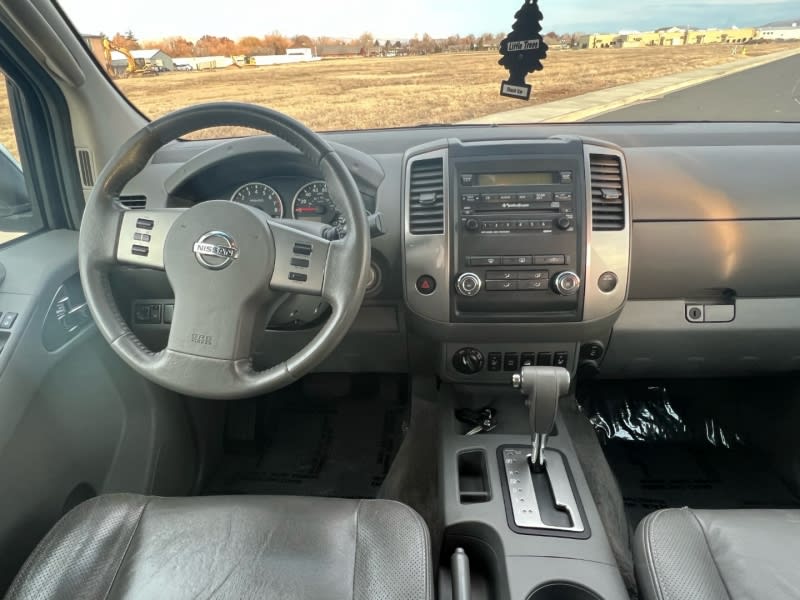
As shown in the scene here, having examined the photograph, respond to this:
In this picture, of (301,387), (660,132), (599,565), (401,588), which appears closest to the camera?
(401,588)

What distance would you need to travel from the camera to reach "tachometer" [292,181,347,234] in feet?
6.03

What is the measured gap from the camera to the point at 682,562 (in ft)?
4.27

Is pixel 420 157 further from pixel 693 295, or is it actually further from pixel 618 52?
pixel 693 295

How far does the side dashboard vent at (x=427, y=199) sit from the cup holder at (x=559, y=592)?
969mm

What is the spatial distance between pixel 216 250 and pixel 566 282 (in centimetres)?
98

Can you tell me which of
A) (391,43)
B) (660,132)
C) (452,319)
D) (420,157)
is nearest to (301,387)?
(452,319)

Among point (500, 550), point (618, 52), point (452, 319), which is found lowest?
point (500, 550)

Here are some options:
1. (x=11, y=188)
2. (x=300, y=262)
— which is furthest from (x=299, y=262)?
(x=11, y=188)

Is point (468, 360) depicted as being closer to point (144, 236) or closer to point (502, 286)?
point (502, 286)

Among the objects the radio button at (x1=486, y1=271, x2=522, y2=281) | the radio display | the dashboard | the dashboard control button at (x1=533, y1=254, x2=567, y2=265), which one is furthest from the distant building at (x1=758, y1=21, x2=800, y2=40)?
the radio button at (x1=486, y1=271, x2=522, y2=281)

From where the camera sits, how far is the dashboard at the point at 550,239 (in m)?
1.80

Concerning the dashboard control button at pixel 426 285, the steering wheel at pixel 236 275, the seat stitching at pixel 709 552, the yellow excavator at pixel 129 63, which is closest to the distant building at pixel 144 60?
the yellow excavator at pixel 129 63

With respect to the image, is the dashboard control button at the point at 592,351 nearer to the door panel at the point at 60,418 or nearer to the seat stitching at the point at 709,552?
the seat stitching at the point at 709,552

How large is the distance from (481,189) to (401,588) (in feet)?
3.55
